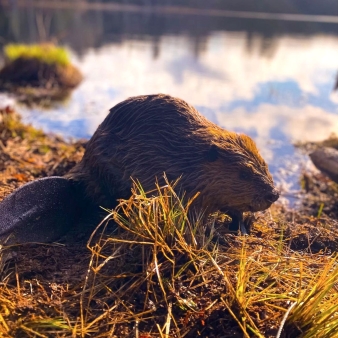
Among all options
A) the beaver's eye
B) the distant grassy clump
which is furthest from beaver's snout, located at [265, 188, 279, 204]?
the distant grassy clump

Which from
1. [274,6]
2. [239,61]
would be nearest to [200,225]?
[239,61]

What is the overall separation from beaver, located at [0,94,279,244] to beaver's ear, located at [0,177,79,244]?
0.03m

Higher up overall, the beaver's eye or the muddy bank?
the beaver's eye

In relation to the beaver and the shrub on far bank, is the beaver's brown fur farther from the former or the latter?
the shrub on far bank

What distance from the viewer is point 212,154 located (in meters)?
2.76

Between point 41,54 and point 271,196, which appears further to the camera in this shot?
point 41,54

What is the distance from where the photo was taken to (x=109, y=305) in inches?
81.5

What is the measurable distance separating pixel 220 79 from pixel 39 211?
9988mm

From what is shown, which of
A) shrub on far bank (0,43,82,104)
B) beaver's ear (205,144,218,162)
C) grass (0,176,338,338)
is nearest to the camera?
grass (0,176,338,338)

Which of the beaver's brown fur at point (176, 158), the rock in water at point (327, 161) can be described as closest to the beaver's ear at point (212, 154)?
the beaver's brown fur at point (176, 158)

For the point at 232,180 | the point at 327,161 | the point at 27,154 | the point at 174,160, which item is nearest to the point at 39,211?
the point at 174,160

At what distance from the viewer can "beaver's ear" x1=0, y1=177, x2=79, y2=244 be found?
8.31 ft

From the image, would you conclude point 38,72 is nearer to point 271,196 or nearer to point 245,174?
point 245,174

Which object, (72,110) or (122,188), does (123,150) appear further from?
(72,110)
